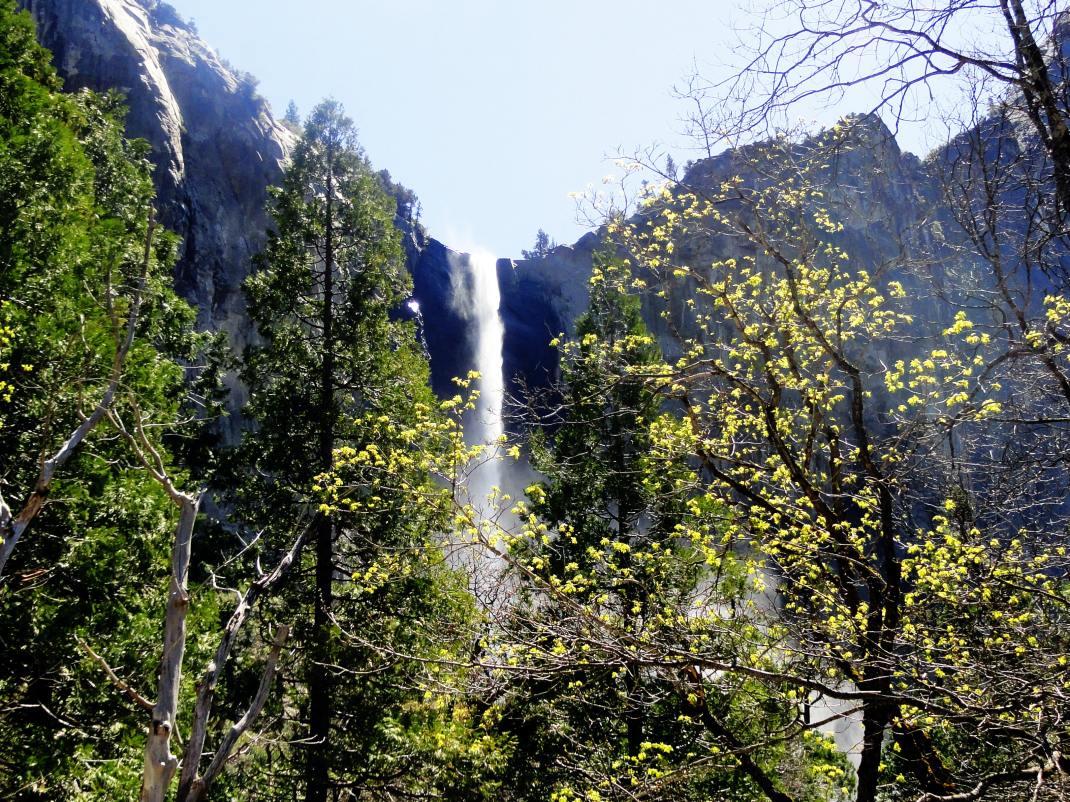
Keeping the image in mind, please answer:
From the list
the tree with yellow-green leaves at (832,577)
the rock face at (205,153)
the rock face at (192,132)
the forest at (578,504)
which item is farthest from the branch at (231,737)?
the rock face at (192,132)

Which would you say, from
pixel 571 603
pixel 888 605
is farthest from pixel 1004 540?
pixel 571 603

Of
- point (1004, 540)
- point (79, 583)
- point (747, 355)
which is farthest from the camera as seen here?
point (79, 583)

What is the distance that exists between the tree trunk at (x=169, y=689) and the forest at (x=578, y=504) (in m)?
0.02

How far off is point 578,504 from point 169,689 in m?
9.57

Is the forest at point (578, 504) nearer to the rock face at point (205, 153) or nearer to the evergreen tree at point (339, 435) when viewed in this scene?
the evergreen tree at point (339, 435)

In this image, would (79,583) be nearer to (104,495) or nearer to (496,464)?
(104,495)

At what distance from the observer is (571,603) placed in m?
3.94

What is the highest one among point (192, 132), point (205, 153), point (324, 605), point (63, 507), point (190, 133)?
point (192, 132)

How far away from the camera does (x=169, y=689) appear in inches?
159

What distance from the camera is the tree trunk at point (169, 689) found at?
385 cm

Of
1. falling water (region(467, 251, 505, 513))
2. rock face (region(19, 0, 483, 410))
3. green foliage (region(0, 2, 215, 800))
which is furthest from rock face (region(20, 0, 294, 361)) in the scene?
green foliage (region(0, 2, 215, 800))

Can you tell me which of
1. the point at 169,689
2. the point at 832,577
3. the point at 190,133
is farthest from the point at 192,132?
the point at 832,577

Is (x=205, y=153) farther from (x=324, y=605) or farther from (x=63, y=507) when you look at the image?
(x=63, y=507)

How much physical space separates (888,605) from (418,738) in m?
7.28
